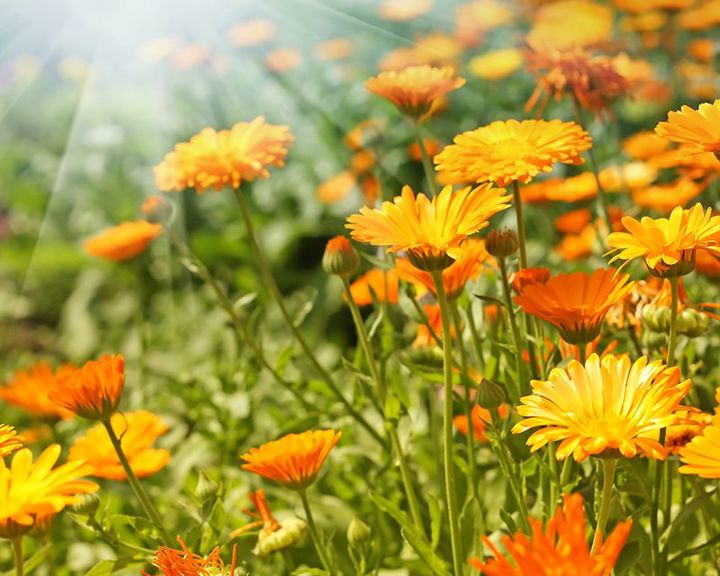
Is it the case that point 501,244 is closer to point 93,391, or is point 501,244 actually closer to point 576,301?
point 576,301

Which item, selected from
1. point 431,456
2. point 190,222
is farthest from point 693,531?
point 190,222

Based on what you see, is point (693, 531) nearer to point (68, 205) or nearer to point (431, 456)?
point (431, 456)

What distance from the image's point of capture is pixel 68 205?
113 inches

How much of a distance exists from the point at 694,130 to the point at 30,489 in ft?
1.85

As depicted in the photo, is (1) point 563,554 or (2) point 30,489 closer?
(1) point 563,554

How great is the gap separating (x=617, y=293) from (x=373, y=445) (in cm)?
58

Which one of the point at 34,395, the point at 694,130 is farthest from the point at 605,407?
the point at 34,395

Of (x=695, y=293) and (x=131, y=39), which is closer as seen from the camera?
(x=695, y=293)

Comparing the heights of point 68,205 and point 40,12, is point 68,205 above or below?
below

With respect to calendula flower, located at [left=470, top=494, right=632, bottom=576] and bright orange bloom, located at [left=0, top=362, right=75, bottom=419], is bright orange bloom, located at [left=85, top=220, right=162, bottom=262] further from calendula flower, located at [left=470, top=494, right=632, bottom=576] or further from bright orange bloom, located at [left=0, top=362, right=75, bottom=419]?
calendula flower, located at [left=470, top=494, right=632, bottom=576]

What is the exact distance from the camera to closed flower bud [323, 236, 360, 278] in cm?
92

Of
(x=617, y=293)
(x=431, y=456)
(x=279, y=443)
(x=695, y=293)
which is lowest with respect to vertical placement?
(x=431, y=456)

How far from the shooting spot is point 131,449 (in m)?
1.10

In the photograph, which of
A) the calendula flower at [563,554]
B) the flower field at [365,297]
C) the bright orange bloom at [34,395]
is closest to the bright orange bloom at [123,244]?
the flower field at [365,297]
